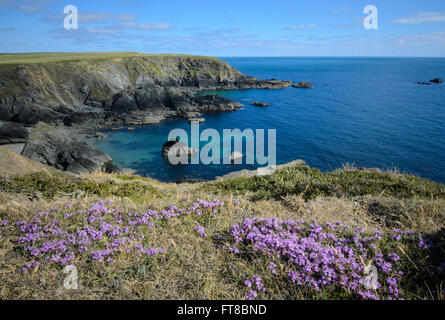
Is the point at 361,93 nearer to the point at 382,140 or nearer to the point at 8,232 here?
the point at 382,140

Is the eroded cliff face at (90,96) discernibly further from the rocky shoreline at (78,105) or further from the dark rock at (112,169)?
the dark rock at (112,169)

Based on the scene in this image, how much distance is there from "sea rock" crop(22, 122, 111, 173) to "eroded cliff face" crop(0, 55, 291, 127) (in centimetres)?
2118

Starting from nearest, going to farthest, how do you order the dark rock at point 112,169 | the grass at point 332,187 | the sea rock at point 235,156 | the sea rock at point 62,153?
the grass at point 332,187 < the dark rock at point 112,169 < the sea rock at point 62,153 < the sea rock at point 235,156

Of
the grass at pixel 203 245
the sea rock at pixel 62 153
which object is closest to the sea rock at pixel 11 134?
the sea rock at pixel 62 153

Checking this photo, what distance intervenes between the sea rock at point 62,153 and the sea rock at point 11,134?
7.18 metres

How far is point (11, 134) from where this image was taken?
43781 mm

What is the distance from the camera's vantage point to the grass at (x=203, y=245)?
13.9 ft

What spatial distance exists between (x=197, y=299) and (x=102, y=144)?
1925 inches

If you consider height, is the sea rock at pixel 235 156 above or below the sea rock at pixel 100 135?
below

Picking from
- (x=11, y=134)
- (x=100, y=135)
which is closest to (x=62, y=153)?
(x=11, y=134)

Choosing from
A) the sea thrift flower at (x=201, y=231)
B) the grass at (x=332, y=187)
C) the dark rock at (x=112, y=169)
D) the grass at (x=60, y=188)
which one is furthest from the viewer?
the dark rock at (x=112, y=169)

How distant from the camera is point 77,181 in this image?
384 inches

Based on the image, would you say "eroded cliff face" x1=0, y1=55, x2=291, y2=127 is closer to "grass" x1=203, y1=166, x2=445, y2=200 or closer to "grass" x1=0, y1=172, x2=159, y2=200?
"grass" x1=0, y1=172, x2=159, y2=200
